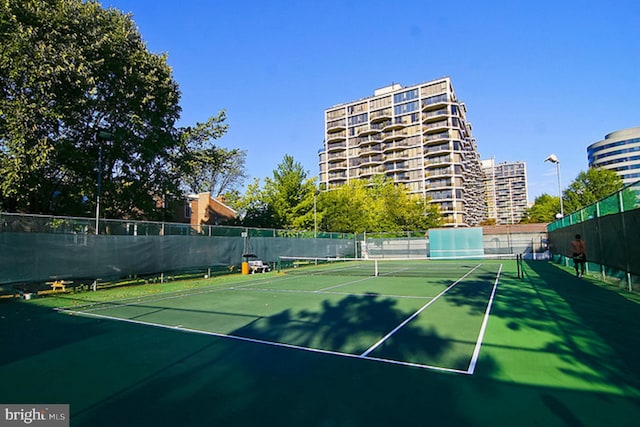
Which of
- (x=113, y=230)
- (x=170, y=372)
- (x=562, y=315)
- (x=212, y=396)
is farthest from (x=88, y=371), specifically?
(x=113, y=230)

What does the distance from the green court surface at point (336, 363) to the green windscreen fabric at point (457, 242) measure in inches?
902

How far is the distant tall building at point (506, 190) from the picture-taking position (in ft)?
562

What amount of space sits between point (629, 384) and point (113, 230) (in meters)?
16.5

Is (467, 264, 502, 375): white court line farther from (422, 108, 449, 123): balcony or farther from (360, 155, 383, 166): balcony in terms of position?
(360, 155, 383, 166): balcony

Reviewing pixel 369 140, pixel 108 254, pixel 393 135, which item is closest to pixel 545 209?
pixel 393 135

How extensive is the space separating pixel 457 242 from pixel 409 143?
48568mm

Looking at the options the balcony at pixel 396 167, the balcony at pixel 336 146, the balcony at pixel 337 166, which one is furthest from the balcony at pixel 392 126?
the balcony at pixel 337 166

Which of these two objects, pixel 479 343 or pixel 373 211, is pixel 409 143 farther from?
pixel 479 343

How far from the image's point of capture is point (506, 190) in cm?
17650

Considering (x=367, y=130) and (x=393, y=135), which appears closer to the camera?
(x=393, y=135)

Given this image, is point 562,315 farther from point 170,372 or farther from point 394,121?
point 394,121

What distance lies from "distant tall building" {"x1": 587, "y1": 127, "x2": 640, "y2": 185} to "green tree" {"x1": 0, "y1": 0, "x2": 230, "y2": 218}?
136056 mm

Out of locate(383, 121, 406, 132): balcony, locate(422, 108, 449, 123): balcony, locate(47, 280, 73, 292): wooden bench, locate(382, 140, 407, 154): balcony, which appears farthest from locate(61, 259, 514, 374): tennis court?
locate(383, 121, 406, 132): balcony

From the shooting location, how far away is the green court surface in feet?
11.7
